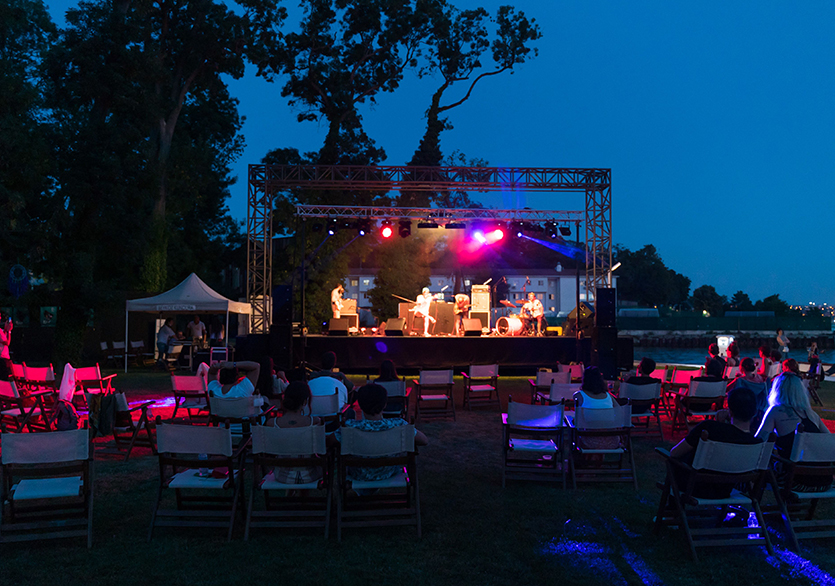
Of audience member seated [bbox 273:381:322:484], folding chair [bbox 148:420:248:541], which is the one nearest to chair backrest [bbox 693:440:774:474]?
audience member seated [bbox 273:381:322:484]

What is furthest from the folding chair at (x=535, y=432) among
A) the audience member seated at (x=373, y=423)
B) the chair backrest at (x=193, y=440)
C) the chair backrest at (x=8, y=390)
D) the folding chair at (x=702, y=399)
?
the chair backrest at (x=8, y=390)

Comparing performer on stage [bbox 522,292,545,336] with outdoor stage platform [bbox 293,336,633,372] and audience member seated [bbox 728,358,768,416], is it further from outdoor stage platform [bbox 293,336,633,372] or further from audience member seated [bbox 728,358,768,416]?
audience member seated [bbox 728,358,768,416]

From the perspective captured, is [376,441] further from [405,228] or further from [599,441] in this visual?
[405,228]

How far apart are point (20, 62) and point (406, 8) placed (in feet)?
49.6

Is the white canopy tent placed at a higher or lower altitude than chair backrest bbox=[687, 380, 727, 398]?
higher

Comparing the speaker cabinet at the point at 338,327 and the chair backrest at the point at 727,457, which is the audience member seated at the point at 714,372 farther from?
the speaker cabinet at the point at 338,327

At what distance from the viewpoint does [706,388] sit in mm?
7391

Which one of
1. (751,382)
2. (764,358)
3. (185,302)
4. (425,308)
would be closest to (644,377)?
(751,382)

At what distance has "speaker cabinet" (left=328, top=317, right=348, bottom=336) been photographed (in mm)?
15125

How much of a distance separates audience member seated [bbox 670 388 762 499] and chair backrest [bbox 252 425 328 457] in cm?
224

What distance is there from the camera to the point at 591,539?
4.01 metres

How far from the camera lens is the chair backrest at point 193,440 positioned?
→ 390 cm

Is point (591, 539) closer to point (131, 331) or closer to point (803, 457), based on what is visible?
point (803, 457)

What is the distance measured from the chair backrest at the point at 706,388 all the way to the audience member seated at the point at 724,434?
12.2 feet
